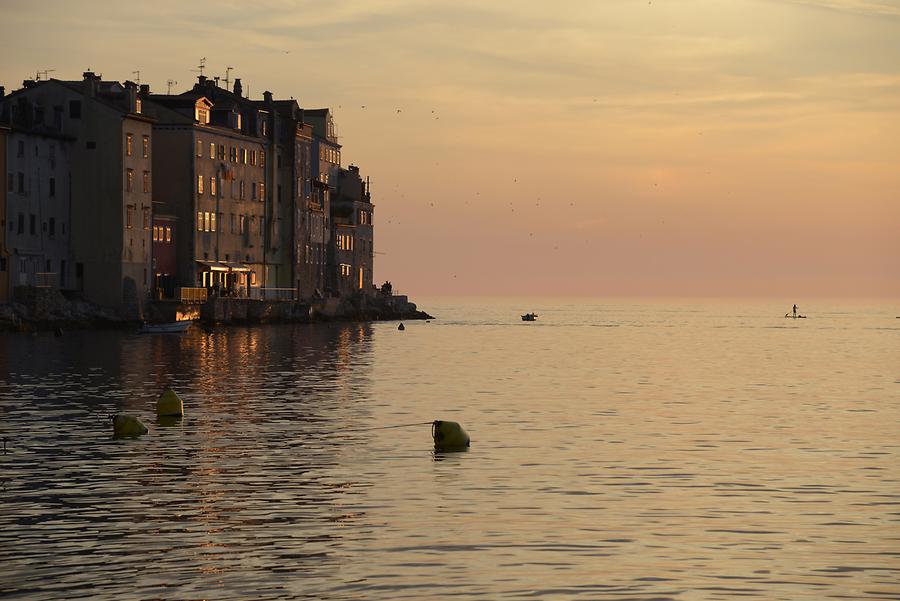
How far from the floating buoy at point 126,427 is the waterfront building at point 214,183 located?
352 ft

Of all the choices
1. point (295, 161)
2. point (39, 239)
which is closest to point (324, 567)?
point (39, 239)

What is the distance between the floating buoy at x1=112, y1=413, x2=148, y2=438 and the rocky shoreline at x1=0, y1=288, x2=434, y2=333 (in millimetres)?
80806

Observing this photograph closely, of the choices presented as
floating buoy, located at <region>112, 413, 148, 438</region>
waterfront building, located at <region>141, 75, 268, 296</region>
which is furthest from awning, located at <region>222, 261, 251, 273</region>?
floating buoy, located at <region>112, 413, 148, 438</region>

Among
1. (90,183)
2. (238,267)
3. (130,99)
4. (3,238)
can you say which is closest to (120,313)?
(90,183)

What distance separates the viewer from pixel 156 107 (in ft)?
495

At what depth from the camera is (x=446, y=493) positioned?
33812 mm

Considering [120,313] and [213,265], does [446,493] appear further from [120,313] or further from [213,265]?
[213,265]

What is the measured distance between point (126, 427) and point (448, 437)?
9694 millimetres

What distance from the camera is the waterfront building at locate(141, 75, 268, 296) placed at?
152 meters

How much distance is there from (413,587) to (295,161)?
500ft

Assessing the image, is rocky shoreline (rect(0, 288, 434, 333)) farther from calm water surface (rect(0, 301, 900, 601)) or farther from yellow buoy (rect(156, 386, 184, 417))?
yellow buoy (rect(156, 386, 184, 417))

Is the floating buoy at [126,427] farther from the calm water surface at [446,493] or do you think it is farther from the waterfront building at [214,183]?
the waterfront building at [214,183]

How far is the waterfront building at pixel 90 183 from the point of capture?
134 m

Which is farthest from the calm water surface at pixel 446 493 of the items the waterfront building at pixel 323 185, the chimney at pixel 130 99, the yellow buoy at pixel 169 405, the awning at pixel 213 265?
the waterfront building at pixel 323 185
